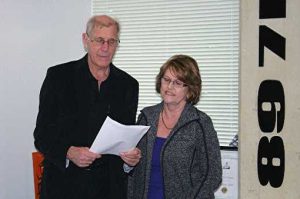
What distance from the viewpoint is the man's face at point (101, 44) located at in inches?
72.9

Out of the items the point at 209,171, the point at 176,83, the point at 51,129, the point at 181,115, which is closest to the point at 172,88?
the point at 176,83

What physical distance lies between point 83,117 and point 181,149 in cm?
47

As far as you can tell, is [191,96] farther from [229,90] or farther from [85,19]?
[85,19]

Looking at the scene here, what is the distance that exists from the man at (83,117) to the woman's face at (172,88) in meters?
0.23

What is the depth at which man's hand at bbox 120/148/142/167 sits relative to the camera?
185 cm

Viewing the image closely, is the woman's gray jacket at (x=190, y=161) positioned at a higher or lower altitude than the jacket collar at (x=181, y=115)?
lower

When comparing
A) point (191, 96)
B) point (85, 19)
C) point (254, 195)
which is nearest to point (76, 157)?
point (191, 96)

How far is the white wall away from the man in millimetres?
734

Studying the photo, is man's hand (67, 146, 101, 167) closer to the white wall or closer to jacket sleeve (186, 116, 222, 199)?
jacket sleeve (186, 116, 222, 199)

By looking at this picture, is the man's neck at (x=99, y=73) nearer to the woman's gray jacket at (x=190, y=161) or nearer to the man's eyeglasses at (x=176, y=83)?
the man's eyeglasses at (x=176, y=83)

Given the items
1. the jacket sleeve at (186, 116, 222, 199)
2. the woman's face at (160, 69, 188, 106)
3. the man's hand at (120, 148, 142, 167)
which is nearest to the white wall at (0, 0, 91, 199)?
the man's hand at (120, 148, 142, 167)

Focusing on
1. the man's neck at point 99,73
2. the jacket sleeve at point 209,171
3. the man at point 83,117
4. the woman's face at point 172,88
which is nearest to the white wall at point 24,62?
the man at point 83,117

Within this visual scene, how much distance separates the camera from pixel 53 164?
1.92m

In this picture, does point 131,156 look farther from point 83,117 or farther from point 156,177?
point 83,117
